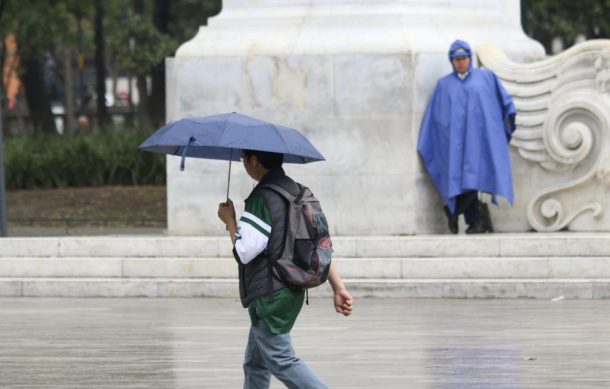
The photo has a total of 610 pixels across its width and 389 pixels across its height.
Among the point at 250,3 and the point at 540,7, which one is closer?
the point at 250,3

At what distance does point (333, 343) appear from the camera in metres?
12.9

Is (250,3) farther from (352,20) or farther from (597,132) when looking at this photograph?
(597,132)

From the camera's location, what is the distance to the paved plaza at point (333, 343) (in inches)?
439

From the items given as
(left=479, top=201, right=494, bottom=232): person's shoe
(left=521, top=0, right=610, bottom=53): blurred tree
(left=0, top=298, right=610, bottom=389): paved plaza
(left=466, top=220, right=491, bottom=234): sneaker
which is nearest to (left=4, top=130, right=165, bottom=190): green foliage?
(left=521, top=0, right=610, bottom=53): blurred tree

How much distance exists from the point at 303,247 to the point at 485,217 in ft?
29.9

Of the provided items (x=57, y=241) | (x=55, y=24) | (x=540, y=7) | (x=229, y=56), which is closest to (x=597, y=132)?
(x=229, y=56)

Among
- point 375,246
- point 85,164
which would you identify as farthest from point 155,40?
point 375,246

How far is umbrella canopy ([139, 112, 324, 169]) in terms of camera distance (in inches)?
371

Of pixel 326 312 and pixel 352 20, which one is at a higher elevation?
pixel 352 20

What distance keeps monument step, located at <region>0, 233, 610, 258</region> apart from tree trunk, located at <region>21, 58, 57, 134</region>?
73.0 ft

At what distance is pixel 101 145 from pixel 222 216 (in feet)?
67.8

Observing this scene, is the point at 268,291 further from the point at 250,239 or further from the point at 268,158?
the point at 268,158

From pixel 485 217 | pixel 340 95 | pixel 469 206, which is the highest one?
pixel 340 95

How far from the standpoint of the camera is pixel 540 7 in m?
35.3
